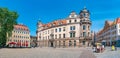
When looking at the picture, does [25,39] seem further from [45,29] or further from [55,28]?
[55,28]

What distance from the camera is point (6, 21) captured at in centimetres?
6406

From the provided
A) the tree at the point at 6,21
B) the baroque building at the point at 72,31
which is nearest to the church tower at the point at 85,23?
the baroque building at the point at 72,31

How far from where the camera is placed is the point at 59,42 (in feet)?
295

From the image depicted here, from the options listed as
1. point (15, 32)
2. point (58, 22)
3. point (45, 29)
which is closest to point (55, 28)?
point (58, 22)

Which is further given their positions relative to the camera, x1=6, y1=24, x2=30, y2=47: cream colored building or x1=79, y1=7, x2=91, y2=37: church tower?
x1=6, y1=24, x2=30, y2=47: cream colored building

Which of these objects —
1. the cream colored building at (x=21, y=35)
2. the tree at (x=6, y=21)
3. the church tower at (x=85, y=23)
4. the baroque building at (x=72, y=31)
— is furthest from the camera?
the cream colored building at (x=21, y=35)

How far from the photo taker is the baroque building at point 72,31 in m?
81.8

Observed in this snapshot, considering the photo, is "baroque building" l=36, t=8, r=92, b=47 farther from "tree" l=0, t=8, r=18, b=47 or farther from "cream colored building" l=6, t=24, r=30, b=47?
"tree" l=0, t=8, r=18, b=47

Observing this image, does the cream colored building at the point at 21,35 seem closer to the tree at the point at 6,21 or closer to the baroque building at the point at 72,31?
the baroque building at the point at 72,31

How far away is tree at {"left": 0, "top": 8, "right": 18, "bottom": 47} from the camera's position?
61.9 m

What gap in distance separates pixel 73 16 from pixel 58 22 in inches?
437

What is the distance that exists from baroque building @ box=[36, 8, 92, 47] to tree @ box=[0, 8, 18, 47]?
1065 inches

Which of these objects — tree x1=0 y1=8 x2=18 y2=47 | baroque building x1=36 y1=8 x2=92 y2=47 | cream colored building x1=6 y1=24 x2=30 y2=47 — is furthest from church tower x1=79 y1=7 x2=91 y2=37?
cream colored building x1=6 y1=24 x2=30 y2=47

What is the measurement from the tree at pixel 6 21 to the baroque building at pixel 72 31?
88.8ft
